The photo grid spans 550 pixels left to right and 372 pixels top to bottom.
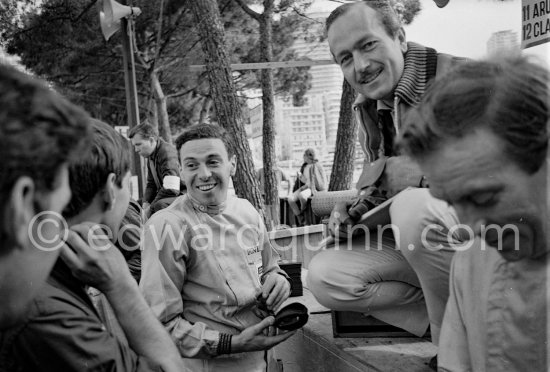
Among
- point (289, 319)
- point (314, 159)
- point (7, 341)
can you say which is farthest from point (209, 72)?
point (314, 159)

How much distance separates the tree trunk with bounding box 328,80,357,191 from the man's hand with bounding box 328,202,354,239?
519 centimetres

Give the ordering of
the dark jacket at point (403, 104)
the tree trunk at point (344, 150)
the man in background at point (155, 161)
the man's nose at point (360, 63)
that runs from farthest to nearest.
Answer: the tree trunk at point (344, 150) < the man in background at point (155, 161) < the man's nose at point (360, 63) < the dark jacket at point (403, 104)

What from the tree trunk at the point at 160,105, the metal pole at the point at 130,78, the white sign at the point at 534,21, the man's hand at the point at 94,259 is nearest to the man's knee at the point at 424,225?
the man's hand at the point at 94,259

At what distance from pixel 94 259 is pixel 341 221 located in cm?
121

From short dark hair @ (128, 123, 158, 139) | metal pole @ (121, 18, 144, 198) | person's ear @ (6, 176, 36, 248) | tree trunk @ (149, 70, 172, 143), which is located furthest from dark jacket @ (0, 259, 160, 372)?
tree trunk @ (149, 70, 172, 143)

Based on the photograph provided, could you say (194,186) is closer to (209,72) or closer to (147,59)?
(209,72)

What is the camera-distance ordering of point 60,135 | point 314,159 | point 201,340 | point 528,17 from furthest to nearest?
point 314,159 < point 528,17 < point 201,340 < point 60,135

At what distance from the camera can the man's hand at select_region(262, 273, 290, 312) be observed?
8.09 ft

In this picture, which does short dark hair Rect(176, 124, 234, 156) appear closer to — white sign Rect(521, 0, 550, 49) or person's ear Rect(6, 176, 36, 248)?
person's ear Rect(6, 176, 36, 248)

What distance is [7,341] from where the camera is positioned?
125 centimetres

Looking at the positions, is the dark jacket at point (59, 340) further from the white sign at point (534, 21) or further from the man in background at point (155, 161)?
the man in background at point (155, 161)

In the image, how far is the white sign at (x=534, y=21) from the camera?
3.80m

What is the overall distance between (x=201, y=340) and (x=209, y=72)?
417 cm

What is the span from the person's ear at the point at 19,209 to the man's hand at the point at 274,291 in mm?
1688
